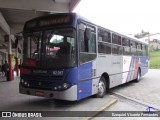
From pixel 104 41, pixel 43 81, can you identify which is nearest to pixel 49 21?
pixel 43 81

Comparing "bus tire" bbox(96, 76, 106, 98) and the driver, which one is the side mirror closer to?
the driver

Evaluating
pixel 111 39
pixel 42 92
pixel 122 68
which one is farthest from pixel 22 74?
pixel 122 68

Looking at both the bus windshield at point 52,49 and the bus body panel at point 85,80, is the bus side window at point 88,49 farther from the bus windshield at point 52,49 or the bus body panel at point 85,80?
the bus windshield at point 52,49

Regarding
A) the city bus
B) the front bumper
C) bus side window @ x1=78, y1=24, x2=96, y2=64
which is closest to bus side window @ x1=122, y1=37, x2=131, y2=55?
the city bus

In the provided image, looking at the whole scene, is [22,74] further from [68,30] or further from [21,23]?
[21,23]

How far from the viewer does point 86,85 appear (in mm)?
8531

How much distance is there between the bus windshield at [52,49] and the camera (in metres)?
7.83

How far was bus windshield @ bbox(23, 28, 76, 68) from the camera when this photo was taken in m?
7.83

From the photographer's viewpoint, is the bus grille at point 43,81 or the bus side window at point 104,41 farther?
the bus side window at point 104,41

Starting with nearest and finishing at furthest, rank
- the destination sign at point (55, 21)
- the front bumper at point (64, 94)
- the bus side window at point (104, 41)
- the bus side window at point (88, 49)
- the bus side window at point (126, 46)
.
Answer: the front bumper at point (64, 94) → the destination sign at point (55, 21) → the bus side window at point (88, 49) → the bus side window at point (104, 41) → the bus side window at point (126, 46)

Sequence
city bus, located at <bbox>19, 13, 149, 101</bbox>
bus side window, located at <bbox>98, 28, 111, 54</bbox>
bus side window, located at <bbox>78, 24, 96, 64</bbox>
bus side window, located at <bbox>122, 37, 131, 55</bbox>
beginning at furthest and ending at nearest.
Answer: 1. bus side window, located at <bbox>122, 37, 131, 55</bbox>
2. bus side window, located at <bbox>98, 28, 111, 54</bbox>
3. bus side window, located at <bbox>78, 24, 96, 64</bbox>
4. city bus, located at <bbox>19, 13, 149, 101</bbox>

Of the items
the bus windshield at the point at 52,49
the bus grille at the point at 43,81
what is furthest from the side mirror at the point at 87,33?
the bus grille at the point at 43,81

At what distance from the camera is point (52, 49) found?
26.5 feet

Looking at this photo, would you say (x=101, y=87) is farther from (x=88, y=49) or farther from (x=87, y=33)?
(x=87, y=33)
